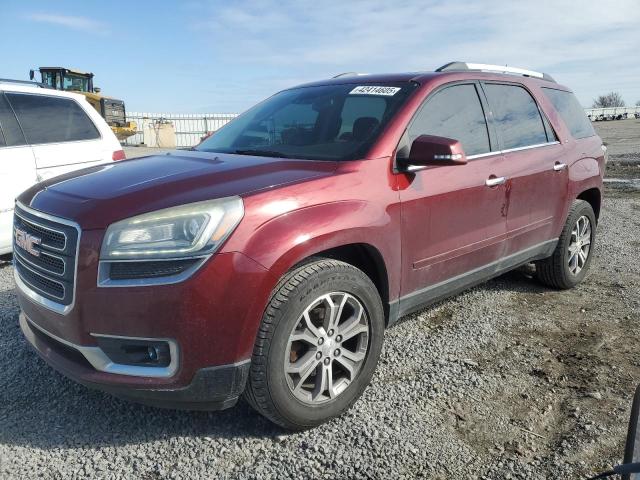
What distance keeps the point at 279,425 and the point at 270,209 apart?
40.6 inches

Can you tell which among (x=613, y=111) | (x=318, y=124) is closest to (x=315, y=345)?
(x=318, y=124)

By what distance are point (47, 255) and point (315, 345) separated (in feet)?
4.31

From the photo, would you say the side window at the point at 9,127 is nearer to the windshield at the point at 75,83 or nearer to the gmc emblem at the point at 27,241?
the gmc emblem at the point at 27,241

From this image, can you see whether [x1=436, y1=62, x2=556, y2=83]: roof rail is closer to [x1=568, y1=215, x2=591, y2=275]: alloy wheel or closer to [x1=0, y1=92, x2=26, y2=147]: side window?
A: [x1=568, y1=215, x2=591, y2=275]: alloy wheel

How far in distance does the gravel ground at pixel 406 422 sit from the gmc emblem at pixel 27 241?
0.84 m

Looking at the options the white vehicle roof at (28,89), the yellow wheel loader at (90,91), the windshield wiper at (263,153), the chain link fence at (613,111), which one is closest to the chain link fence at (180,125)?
the yellow wheel loader at (90,91)

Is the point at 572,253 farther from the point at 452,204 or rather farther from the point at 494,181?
the point at 452,204

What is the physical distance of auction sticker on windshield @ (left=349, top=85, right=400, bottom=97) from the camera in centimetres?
321

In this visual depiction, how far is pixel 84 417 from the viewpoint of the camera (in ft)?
8.53

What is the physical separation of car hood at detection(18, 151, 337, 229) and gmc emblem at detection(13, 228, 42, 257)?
0.15 meters

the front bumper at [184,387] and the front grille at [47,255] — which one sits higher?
the front grille at [47,255]

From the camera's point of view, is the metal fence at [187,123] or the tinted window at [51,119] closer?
the tinted window at [51,119]

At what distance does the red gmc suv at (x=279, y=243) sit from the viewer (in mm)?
2136

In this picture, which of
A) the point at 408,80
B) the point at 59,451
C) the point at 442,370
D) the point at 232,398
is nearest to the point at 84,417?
the point at 59,451
